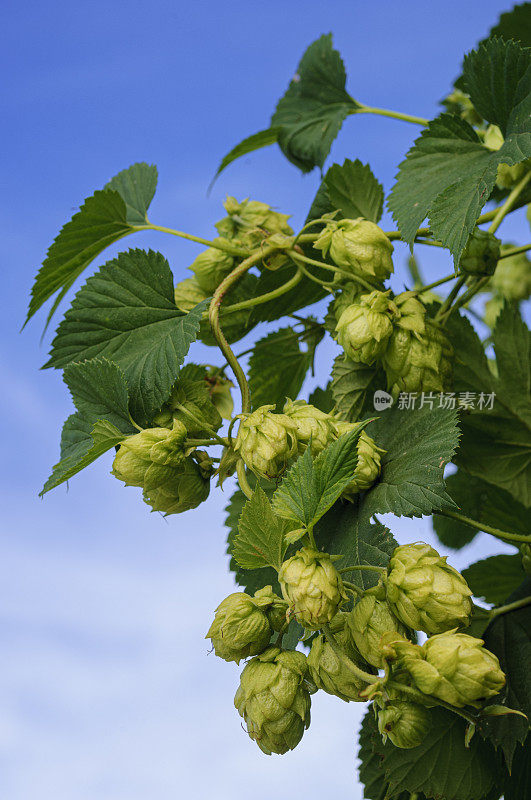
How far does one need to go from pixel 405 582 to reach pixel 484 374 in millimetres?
640

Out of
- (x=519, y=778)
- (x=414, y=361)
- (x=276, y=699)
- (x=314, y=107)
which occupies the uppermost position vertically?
(x=314, y=107)

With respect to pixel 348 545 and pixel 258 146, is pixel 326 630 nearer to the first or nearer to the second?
Answer: pixel 348 545

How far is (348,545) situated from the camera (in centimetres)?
88

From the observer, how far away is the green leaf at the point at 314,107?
1444 mm

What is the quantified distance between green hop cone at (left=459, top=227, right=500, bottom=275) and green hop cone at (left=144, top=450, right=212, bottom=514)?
412 millimetres

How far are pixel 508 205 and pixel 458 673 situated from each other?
70 cm

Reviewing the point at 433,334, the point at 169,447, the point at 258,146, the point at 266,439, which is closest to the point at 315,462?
the point at 266,439

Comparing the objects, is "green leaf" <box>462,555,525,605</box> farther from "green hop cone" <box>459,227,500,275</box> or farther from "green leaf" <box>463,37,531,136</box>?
"green leaf" <box>463,37,531,136</box>

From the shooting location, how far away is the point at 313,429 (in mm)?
852

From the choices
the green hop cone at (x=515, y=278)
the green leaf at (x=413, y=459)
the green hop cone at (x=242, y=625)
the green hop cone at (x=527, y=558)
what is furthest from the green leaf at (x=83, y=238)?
the green hop cone at (x=515, y=278)

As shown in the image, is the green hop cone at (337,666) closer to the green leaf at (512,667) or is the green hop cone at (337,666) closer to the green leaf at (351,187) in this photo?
the green leaf at (512,667)

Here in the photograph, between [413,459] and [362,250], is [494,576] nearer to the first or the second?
[413,459]

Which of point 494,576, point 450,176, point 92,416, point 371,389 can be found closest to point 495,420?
point 494,576

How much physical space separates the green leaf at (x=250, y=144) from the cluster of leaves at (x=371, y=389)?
0.45 feet
